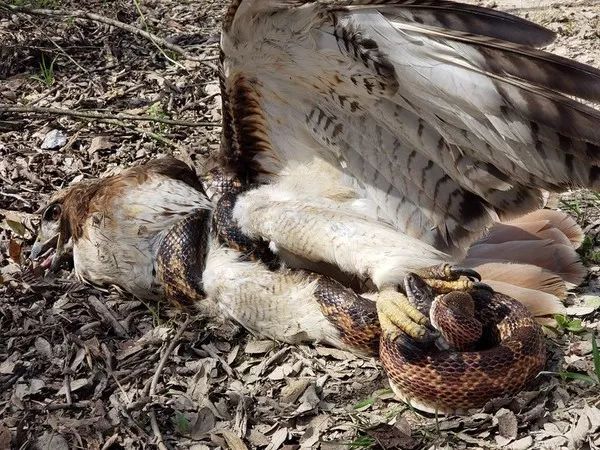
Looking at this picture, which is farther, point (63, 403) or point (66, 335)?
point (66, 335)

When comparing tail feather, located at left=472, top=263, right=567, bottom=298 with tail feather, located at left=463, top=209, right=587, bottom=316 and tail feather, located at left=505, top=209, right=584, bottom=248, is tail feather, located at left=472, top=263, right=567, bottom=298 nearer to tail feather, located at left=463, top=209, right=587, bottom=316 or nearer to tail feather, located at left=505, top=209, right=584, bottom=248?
tail feather, located at left=463, top=209, right=587, bottom=316

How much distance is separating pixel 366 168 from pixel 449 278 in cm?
58

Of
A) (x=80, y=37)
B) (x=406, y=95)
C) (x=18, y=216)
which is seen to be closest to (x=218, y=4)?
(x=80, y=37)

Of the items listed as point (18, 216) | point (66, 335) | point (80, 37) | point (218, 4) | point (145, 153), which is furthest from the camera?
point (218, 4)

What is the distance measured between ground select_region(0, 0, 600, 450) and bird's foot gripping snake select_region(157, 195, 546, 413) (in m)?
0.07

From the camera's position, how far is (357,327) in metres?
2.79

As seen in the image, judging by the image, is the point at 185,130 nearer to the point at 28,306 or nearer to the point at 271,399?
the point at 28,306

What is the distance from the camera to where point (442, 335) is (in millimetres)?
2492

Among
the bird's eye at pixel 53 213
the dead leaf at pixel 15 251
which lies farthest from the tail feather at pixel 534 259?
the dead leaf at pixel 15 251

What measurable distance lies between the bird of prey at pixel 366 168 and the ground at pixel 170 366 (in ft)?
0.46

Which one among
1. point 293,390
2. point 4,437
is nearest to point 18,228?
point 4,437

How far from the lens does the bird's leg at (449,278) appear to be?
105 inches

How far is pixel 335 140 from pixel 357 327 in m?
0.71

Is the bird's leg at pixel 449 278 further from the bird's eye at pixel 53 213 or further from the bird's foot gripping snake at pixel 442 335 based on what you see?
the bird's eye at pixel 53 213
